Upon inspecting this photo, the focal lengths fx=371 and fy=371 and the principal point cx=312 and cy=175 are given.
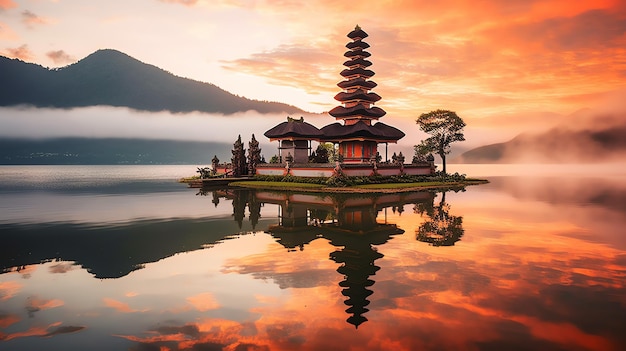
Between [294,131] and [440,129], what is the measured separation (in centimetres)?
2539

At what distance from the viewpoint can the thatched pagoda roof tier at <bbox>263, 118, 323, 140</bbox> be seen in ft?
166

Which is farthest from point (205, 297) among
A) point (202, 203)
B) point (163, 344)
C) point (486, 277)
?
point (202, 203)

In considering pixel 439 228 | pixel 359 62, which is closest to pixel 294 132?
pixel 359 62

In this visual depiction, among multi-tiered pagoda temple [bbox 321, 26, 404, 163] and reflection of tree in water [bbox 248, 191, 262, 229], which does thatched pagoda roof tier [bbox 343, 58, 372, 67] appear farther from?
reflection of tree in water [bbox 248, 191, 262, 229]

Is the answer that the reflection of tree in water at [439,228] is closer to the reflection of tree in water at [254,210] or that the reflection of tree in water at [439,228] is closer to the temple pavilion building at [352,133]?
the reflection of tree in water at [254,210]

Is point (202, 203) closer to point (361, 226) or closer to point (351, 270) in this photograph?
point (361, 226)

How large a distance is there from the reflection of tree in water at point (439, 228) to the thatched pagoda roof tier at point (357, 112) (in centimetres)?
2945

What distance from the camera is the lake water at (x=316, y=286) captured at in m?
6.87

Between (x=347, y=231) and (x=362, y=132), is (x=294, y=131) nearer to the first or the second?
(x=362, y=132)

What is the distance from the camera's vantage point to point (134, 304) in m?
8.56

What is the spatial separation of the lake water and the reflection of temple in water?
0.28ft

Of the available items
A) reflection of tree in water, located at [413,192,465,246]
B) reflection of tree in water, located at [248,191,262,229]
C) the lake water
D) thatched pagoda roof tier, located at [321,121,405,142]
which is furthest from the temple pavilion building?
the lake water

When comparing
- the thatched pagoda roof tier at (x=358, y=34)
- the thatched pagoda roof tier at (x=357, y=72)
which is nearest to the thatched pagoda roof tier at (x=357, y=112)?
the thatched pagoda roof tier at (x=357, y=72)

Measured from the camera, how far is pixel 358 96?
5378 cm
